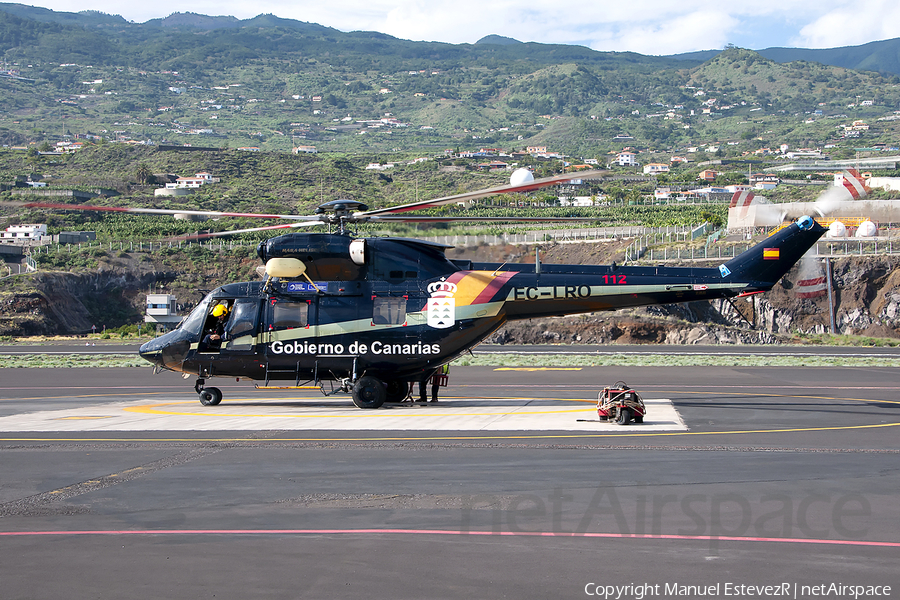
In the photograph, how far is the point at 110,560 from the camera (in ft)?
28.1

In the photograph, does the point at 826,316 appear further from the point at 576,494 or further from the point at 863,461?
the point at 576,494

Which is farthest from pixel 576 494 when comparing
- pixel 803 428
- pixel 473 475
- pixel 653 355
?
pixel 653 355

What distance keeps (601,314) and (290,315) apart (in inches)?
1437

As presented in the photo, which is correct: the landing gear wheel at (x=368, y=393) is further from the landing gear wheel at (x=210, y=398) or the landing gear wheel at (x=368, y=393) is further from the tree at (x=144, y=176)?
the tree at (x=144, y=176)

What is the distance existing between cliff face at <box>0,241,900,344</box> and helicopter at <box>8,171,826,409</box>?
31.4 m

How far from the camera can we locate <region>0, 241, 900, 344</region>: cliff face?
2079 inches

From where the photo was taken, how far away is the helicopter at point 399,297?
2077 cm

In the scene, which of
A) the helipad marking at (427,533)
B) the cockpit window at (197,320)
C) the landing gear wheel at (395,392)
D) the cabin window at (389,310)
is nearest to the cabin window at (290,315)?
the cabin window at (389,310)

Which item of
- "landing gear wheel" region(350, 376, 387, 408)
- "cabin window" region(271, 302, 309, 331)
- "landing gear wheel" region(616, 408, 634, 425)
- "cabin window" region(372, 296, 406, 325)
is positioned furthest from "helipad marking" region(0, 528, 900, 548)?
"cabin window" region(271, 302, 309, 331)

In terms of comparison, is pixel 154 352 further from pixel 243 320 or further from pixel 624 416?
pixel 624 416

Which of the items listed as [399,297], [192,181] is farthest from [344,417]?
[192,181]

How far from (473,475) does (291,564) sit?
4606 millimetres

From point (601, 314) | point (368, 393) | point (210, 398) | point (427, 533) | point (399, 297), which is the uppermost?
point (399, 297)

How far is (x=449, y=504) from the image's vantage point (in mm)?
10773
